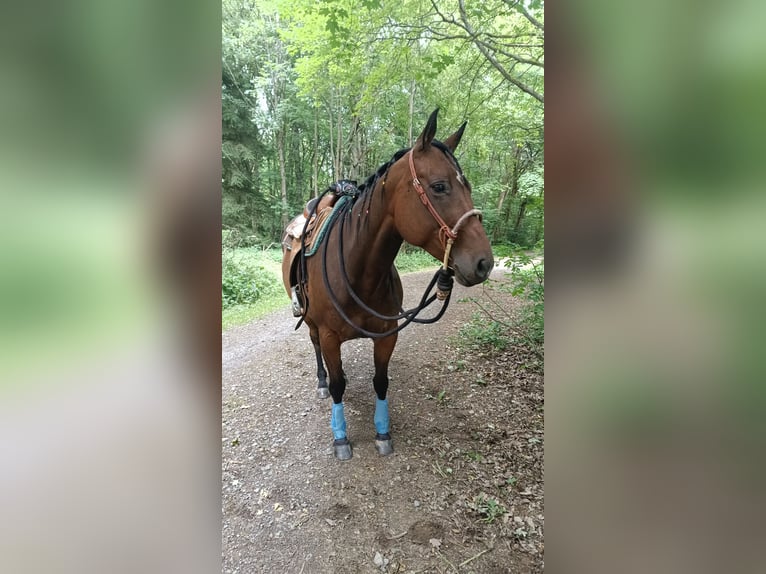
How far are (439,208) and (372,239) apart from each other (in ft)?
2.21

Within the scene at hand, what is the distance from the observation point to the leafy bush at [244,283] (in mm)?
8422

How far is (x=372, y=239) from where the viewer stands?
2420mm

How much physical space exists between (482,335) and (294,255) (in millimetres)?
3252

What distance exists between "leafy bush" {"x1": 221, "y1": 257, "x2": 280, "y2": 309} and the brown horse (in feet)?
19.0

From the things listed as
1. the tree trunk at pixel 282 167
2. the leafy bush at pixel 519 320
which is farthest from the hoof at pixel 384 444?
the tree trunk at pixel 282 167

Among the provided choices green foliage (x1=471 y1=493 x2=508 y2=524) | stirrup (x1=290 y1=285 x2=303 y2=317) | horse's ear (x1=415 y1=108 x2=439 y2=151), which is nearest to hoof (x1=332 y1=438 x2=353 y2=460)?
green foliage (x1=471 y1=493 x2=508 y2=524)

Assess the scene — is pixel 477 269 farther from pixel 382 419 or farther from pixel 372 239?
pixel 382 419

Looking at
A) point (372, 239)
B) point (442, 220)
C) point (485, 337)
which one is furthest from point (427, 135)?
point (485, 337)

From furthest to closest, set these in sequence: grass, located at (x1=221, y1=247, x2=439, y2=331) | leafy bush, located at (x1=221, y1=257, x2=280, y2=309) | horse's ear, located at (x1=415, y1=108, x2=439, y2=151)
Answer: leafy bush, located at (x1=221, y1=257, x2=280, y2=309)
grass, located at (x1=221, y1=247, x2=439, y2=331)
horse's ear, located at (x1=415, y1=108, x2=439, y2=151)

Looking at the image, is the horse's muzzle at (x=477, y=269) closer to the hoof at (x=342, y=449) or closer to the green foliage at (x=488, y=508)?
the green foliage at (x=488, y=508)

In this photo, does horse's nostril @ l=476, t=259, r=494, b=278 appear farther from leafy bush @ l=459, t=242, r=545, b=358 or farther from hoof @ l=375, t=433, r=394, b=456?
hoof @ l=375, t=433, r=394, b=456

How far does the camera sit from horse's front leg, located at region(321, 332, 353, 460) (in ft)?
9.22
